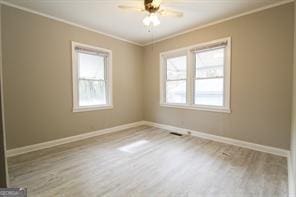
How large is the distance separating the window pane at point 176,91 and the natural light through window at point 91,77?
1.68 metres

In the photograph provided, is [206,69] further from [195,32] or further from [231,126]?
[231,126]

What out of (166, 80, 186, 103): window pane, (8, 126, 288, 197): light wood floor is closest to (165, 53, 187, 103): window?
(166, 80, 186, 103): window pane

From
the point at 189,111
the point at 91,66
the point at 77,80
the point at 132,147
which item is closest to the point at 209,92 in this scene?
the point at 189,111

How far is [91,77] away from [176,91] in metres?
2.28

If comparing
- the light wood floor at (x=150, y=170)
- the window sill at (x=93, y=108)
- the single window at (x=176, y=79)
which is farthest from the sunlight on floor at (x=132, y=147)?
the single window at (x=176, y=79)

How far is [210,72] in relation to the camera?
3.76 meters

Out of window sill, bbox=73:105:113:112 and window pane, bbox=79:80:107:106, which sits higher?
window pane, bbox=79:80:107:106

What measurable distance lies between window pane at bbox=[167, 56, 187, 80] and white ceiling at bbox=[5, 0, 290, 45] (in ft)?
2.44

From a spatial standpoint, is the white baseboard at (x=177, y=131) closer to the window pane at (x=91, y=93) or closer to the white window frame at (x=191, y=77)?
the white window frame at (x=191, y=77)

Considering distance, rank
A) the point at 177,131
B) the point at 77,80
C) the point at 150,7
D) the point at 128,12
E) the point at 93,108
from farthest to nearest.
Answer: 1. the point at 177,131
2. the point at 93,108
3. the point at 77,80
4. the point at 128,12
5. the point at 150,7

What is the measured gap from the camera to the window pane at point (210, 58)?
358 centimetres

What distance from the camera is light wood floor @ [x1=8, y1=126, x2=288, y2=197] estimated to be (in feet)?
6.24

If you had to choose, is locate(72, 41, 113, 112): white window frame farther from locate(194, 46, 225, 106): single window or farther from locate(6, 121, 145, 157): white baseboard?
locate(194, 46, 225, 106): single window

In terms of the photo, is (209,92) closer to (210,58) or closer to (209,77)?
(209,77)
